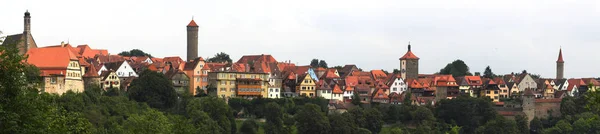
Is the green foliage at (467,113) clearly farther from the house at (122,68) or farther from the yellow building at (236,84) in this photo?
the house at (122,68)

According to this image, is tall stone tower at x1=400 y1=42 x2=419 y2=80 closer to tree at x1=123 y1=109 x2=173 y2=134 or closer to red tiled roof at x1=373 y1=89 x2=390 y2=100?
red tiled roof at x1=373 y1=89 x2=390 y2=100

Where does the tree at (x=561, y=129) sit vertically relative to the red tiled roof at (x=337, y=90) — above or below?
below

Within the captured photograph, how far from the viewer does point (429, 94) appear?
98438mm

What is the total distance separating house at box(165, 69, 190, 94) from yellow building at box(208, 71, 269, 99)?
1.96m

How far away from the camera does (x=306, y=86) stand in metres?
91.8

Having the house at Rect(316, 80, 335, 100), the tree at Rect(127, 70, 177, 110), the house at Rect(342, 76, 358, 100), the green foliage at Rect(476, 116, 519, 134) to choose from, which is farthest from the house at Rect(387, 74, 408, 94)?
the tree at Rect(127, 70, 177, 110)

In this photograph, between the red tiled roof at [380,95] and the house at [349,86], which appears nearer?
the red tiled roof at [380,95]

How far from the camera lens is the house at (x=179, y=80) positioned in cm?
8450

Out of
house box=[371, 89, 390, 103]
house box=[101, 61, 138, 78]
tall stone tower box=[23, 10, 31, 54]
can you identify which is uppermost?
tall stone tower box=[23, 10, 31, 54]

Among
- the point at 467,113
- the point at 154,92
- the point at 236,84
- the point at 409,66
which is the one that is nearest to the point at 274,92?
the point at 236,84

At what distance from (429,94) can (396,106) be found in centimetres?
1109

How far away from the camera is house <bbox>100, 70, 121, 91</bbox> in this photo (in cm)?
8144

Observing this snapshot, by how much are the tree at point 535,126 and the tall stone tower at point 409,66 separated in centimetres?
1520

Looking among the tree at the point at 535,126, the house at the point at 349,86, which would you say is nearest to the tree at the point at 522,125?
the tree at the point at 535,126
